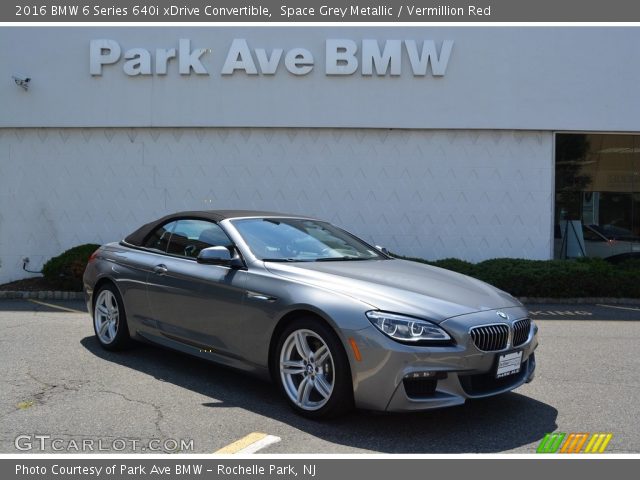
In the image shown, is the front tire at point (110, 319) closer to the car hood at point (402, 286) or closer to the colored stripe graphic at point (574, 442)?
the car hood at point (402, 286)

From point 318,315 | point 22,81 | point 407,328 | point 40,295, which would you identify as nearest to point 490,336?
point 407,328

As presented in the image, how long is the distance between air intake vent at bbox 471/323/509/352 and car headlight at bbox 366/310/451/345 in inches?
9.3

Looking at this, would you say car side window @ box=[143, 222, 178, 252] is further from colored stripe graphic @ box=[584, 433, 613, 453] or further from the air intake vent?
colored stripe graphic @ box=[584, 433, 613, 453]

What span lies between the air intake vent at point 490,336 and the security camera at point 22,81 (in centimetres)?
1116

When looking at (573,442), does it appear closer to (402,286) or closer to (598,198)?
(402,286)

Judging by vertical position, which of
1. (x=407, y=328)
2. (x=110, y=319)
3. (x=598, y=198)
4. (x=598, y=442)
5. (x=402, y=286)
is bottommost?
(x=598, y=442)

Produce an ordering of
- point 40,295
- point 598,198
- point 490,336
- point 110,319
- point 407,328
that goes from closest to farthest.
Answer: point 407,328
point 490,336
point 110,319
point 40,295
point 598,198

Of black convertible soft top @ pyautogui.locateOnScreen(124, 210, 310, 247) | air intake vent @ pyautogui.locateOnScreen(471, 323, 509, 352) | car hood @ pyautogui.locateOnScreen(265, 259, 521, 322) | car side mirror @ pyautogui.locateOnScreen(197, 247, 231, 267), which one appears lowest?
air intake vent @ pyautogui.locateOnScreen(471, 323, 509, 352)

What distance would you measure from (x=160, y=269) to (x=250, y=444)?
2.35 metres

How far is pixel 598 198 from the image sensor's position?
12.9 m

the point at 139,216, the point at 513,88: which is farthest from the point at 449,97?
the point at 139,216

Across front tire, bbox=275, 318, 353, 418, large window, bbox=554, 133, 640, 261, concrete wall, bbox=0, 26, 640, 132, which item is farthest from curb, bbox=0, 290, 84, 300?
large window, bbox=554, 133, 640, 261

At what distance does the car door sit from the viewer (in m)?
5.18

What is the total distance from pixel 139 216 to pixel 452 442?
31.4ft
